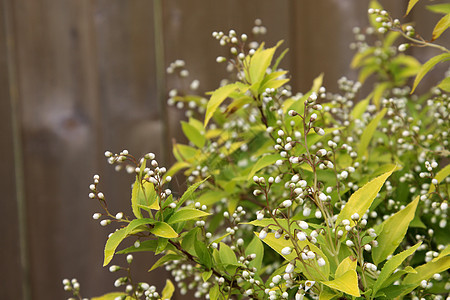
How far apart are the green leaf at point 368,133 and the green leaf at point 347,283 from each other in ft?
1.06

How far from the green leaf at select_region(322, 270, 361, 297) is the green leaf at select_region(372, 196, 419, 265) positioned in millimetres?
89

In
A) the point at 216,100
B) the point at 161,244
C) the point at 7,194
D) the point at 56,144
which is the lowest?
the point at 7,194

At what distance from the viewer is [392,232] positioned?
58 centimetres

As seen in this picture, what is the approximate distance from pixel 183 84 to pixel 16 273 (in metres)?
0.61

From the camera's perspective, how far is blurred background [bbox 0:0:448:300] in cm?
125

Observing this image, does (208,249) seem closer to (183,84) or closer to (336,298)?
(336,298)

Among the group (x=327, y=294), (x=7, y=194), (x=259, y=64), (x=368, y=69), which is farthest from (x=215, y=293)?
(x=7, y=194)

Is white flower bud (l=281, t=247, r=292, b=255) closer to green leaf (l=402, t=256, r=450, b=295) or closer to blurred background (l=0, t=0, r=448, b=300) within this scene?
green leaf (l=402, t=256, r=450, b=295)

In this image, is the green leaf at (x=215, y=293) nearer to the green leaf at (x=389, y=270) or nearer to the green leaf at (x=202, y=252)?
the green leaf at (x=202, y=252)

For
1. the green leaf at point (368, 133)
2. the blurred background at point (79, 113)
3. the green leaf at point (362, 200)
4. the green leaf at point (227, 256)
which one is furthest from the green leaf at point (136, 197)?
the blurred background at point (79, 113)

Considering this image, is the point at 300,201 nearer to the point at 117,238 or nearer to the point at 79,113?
the point at 117,238

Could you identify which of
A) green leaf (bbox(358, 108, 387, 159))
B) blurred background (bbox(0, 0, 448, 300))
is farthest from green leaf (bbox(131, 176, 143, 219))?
blurred background (bbox(0, 0, 448, 300))

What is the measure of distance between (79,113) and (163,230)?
774 millimetres

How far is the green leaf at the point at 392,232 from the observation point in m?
0.58
